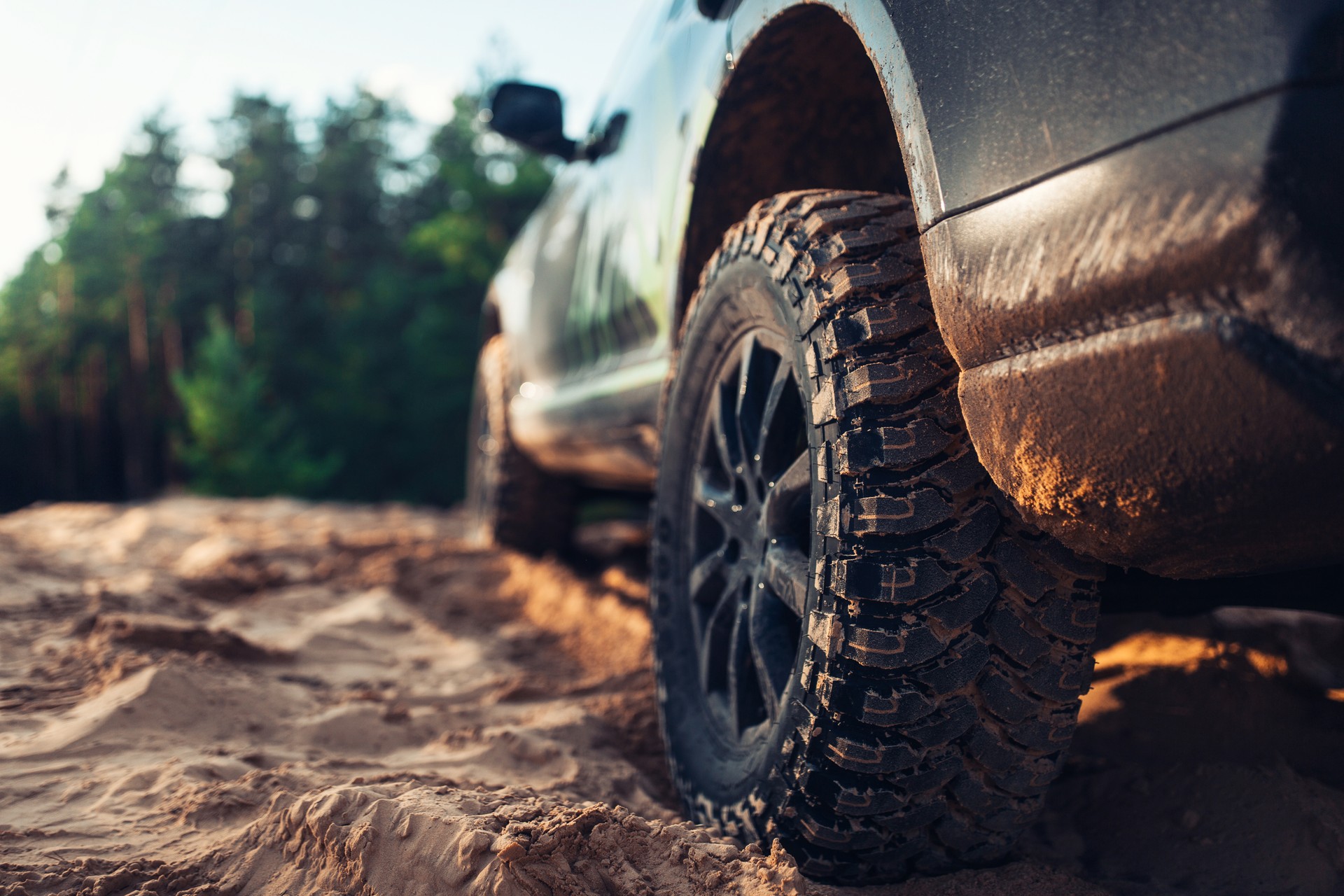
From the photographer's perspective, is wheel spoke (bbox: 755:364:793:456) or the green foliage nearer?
wheel spoke (bbox: 755:364:793:456)

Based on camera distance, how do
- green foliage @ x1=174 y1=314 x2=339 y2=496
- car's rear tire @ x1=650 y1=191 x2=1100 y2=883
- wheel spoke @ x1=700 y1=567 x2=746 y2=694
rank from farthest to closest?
1. green foliage @ x1=174 y1=314 x2=339 y2=496
2. wheel spoke @ x1=700 y1=567 x2=746 y2=694
3. car's rear tire @ x1=650 y1=191 x2=1100 y2=883

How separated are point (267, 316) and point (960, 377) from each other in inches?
1071

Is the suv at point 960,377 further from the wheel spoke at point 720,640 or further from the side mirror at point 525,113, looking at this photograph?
the side mirror at point 525,113

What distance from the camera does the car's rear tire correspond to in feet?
3.58

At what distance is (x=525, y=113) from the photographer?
3008mm

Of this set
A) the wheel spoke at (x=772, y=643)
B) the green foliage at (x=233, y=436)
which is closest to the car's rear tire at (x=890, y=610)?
the wheel spoke at (x=772, y=643)

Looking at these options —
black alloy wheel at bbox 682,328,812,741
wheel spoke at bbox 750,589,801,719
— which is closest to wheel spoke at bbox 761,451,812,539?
black alloy wheel at bbox 682,328,812,741

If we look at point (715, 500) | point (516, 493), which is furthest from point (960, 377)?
point (516, 493)

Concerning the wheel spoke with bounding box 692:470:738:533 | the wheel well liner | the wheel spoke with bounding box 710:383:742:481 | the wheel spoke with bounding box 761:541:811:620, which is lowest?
the wheel spoke with bounding box 761:541:811:620

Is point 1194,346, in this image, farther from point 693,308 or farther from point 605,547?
point 605,547

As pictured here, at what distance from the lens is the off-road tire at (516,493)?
14.0 feet

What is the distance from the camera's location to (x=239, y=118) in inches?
1222

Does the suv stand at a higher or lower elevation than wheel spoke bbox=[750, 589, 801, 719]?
higher

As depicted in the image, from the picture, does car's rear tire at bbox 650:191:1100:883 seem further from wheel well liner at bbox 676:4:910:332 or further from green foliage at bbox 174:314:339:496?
green foliage at bbox 174:314:339:496
